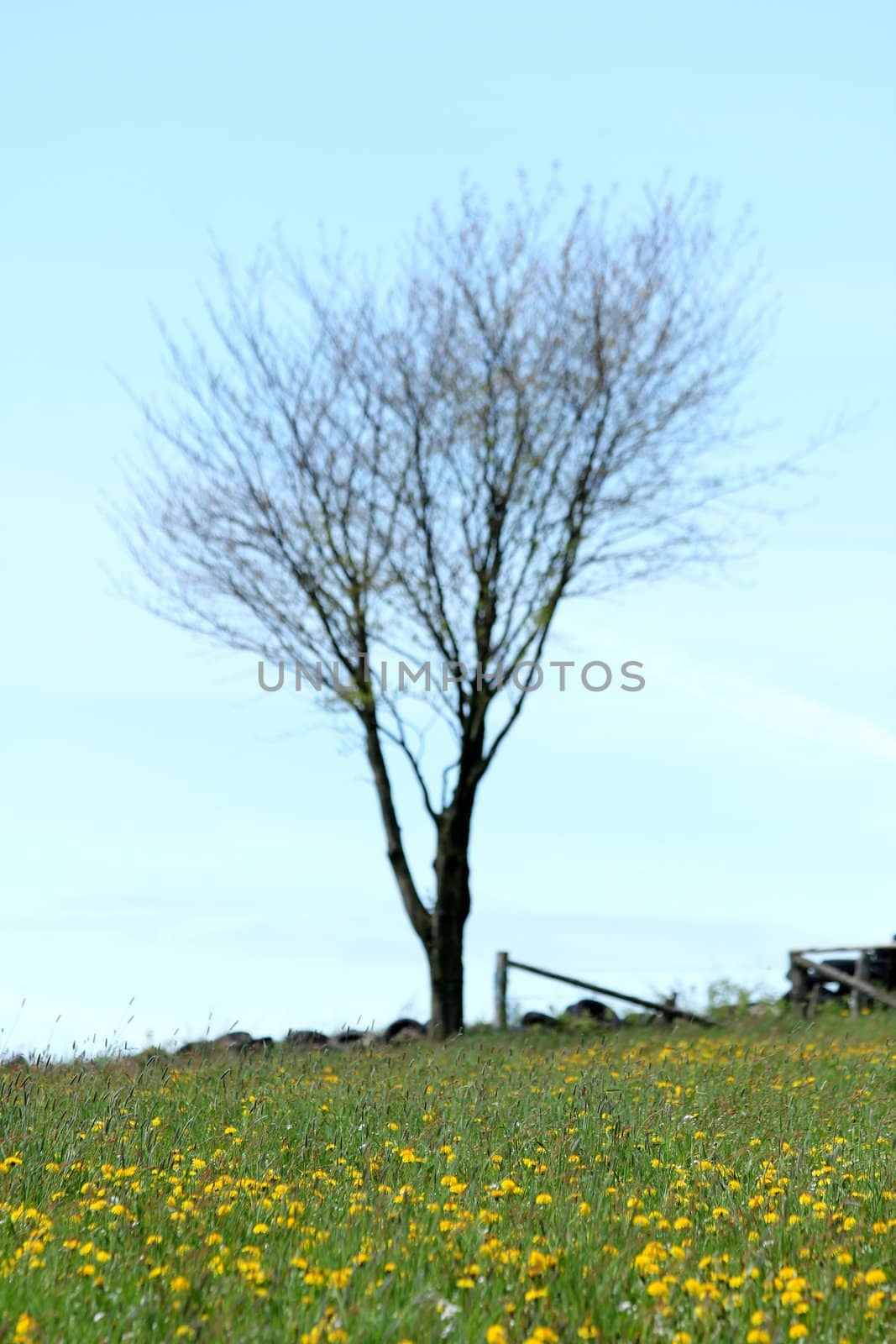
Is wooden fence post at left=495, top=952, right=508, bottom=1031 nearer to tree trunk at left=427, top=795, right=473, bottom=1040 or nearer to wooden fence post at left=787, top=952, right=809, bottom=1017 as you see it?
tree trunk at left=427, top=795, right=473, bottom=1040

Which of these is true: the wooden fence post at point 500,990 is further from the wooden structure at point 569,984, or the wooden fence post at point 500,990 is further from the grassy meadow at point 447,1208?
the grassy meadow at point 447,1208

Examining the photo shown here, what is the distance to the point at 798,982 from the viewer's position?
77.3 ft

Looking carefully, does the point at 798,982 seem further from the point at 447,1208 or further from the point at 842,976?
the point at 447,1208

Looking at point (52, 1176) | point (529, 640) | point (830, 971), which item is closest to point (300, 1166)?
point (52, 1176)

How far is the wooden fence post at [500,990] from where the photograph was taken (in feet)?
64.6

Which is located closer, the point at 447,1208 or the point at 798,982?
the point at 447,1208

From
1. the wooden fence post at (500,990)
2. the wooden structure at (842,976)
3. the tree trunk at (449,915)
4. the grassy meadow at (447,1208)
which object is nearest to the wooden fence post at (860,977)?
the wooden structure at (842,976)

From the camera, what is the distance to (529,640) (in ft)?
60.8

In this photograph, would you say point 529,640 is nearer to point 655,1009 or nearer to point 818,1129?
point 655,1009

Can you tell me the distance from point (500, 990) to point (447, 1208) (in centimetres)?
1407

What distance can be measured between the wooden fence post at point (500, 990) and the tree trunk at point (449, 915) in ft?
5.10

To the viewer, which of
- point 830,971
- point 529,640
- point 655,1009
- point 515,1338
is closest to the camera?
point 515,1338

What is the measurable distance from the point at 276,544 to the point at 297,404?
7.23ft

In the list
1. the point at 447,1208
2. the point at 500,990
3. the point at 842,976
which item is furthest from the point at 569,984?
the point at 447,1208
